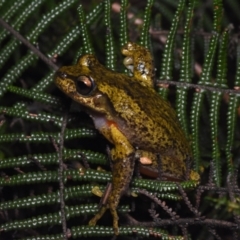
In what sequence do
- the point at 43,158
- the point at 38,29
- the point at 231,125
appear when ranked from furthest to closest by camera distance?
the point at 38,29
the point at 231,125
the point at 43,158

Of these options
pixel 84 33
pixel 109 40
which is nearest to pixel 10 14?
pixel 84 33

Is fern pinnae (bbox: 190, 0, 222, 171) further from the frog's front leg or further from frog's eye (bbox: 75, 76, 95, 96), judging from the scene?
frog's eye (bbox: 75, 76, 95, 96)

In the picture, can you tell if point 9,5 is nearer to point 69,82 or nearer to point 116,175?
point 69,82

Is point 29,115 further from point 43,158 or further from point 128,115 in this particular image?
point 128,115

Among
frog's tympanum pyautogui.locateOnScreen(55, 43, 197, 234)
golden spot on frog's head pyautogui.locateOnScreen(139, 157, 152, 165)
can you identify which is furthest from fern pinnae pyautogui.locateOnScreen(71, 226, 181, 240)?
golden spot on frog's head pyautogui.locateOnScreen(139, 157, 152, 165)

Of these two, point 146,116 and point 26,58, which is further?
point 26,58

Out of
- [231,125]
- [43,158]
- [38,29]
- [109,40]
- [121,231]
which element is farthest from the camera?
[38,29]

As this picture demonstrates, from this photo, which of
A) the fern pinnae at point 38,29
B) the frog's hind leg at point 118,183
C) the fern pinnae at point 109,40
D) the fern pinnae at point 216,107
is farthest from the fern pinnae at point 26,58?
the fern pinnae at point 216,107

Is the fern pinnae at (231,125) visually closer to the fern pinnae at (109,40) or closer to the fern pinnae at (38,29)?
the fern pinnae at (109,40)
